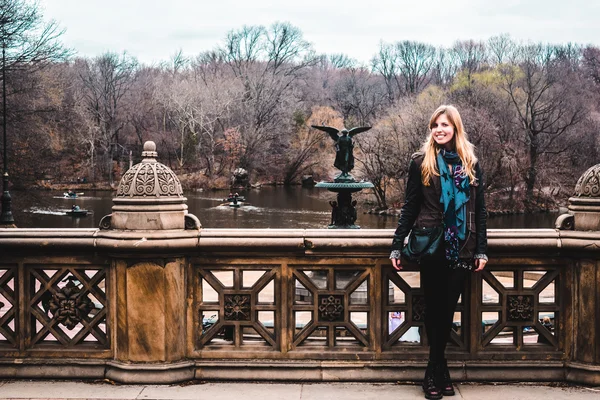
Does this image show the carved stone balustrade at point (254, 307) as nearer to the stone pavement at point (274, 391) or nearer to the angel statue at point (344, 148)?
the stone pavement at point (274, 391)

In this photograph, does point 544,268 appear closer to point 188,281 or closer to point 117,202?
point 188,281

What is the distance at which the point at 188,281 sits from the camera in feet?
18.0

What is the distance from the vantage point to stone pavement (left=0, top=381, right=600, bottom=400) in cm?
511

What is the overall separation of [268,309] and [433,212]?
4.61 ft

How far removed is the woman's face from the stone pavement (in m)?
1.77

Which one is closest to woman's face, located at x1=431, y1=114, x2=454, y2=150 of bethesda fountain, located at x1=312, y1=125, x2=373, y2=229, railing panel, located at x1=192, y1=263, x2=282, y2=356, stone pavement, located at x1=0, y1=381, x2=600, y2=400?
railing panel, located at x1=192, y1=263, x2=282, y2=356

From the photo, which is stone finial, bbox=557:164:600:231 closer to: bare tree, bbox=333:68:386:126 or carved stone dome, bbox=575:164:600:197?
carved stone dome, bbox=575:164:600:197

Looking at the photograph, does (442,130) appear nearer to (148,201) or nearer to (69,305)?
(148,201)

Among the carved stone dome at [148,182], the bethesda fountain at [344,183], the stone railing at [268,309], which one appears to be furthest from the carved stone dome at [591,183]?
the bethesda fountain at [344,183]

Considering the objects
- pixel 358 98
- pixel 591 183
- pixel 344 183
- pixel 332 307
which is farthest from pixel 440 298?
pixel 358 98

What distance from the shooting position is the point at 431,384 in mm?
5090

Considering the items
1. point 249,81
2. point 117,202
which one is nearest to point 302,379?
point 117,202

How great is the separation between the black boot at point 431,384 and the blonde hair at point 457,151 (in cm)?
127

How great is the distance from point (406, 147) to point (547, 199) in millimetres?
11196
